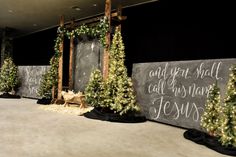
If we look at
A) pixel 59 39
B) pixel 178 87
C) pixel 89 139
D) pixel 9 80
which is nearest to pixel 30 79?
pixel 9 80

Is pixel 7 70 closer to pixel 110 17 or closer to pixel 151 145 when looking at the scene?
pixel 110 17

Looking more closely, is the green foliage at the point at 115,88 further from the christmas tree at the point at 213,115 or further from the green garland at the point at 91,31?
the christmas tree at the point at 213,115

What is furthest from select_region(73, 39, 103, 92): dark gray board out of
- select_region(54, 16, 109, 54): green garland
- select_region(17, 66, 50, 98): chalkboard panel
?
select_region(17, 66, 50, 98): chalkboard panel

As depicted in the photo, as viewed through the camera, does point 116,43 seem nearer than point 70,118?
No

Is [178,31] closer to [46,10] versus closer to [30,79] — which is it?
[46,10]

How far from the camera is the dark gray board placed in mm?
8328

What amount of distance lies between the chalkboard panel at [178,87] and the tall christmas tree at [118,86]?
35 centimetres

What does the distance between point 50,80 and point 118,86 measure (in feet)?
11.8

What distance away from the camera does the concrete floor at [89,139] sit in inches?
146

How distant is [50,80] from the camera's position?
9.45 meters

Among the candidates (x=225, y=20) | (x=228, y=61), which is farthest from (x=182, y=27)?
(x=228, y=61)

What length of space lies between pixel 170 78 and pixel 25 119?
3452 millimetres

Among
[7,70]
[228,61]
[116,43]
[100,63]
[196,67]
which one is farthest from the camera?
[7,70]

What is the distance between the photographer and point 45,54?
12.6m
